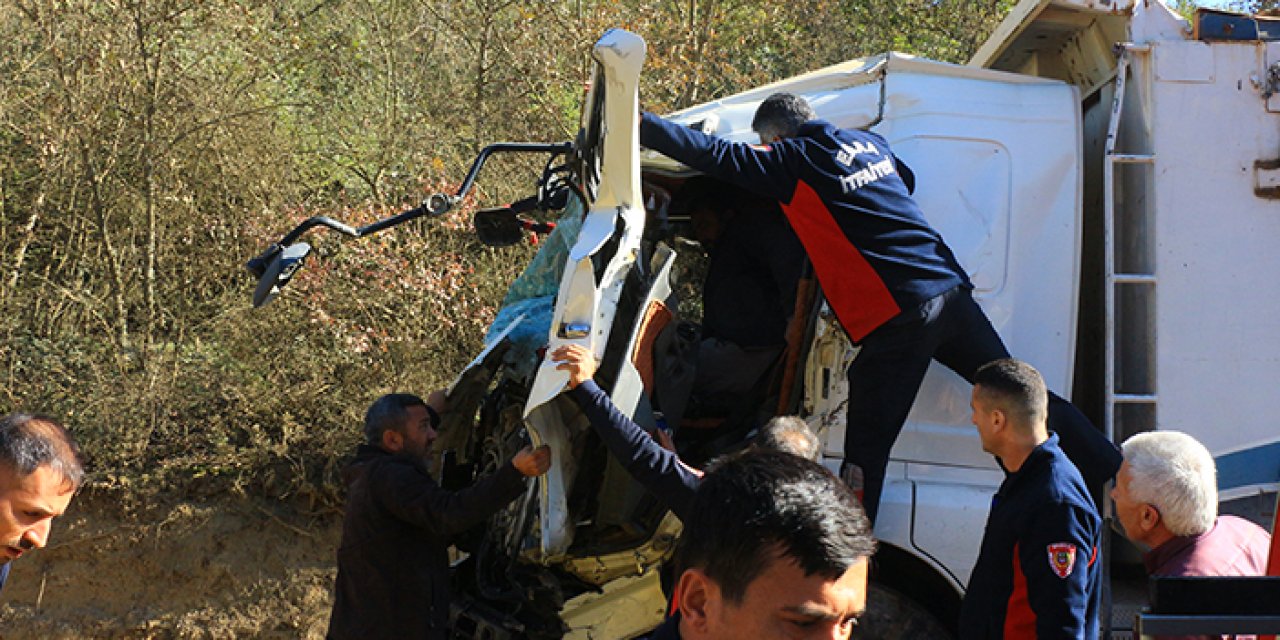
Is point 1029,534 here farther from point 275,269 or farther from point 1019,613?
point 275,269

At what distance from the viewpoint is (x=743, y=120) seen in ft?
17.3

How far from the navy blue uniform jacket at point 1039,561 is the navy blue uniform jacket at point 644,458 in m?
0.88

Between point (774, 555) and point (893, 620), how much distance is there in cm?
302

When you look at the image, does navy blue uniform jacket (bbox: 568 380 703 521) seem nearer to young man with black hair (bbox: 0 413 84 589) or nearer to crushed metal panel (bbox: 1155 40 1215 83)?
young man with black hair (bbox: 0 413 84 589)

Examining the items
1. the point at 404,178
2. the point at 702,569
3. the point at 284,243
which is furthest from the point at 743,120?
the point at 404,178

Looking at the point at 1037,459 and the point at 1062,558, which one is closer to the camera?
the point at 1062,558

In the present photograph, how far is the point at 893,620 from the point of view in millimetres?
4648

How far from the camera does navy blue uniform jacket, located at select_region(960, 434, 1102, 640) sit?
3316 millimetres

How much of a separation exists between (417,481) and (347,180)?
5456mm

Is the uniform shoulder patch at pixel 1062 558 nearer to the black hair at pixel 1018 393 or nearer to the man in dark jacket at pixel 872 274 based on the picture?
the black hair at pixel 1018 393

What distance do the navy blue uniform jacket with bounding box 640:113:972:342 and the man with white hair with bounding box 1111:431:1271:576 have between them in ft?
4.29

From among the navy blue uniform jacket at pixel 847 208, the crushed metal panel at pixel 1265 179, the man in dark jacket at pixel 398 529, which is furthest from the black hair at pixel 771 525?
the crushed metal panel at pixel 1265 179

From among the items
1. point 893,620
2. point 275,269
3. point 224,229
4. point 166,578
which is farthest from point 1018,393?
point 224,229

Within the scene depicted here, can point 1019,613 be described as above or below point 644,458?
below
